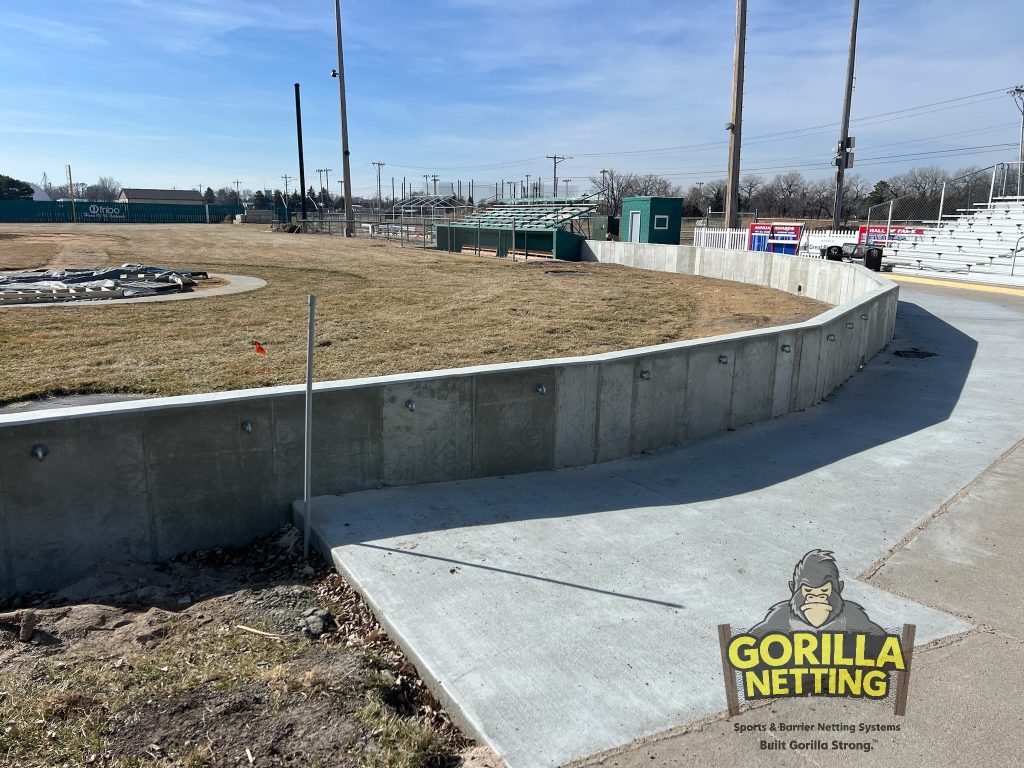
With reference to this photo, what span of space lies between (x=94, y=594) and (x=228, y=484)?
104 cm

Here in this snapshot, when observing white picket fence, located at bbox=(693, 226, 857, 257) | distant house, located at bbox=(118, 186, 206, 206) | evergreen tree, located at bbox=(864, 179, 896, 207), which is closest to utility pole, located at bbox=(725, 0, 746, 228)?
white picket fence, located at bbox=(693, 226, 857, 257)

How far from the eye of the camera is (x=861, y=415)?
28.3ft

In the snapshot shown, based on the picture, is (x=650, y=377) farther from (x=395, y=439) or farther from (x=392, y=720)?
(x=392, y=720)

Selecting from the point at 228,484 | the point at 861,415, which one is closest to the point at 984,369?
the point at 861,415

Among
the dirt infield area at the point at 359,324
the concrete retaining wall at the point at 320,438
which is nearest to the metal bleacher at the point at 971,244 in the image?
the dirt infield area at the point at 359,324

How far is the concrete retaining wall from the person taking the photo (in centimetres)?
470

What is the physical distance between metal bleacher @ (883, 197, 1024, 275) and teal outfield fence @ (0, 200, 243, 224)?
7451 centimetres

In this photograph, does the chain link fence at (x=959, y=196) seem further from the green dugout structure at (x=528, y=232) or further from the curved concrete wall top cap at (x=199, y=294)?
the curved concrete wall top cap at (x=199, y=294)

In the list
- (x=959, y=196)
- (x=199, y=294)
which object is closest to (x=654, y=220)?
(x=199, y=294)

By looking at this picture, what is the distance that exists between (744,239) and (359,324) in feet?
71.6

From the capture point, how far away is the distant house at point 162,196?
441 feet

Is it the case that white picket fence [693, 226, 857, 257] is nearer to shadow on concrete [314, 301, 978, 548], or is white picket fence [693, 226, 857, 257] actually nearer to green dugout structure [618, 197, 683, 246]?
green dugout structure [618, 197, 683, 246]

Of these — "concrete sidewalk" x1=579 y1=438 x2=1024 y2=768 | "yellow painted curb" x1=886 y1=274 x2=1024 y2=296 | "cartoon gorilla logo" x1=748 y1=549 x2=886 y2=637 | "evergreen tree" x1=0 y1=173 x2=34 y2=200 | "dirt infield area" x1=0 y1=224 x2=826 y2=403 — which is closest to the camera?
"concrete sidewalk" x1=579 y1=438 x2=1024 y2=768

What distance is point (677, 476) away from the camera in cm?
648
